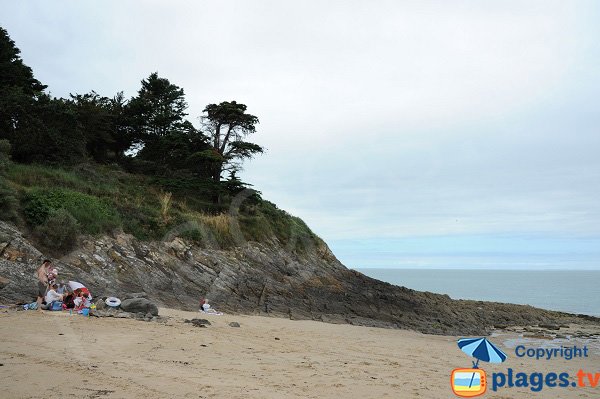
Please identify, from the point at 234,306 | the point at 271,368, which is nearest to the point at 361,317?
the point at 234,306

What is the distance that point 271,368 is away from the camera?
7.36 metres

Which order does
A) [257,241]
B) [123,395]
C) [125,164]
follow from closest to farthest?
[123,395] < [257,241] < [125,164]

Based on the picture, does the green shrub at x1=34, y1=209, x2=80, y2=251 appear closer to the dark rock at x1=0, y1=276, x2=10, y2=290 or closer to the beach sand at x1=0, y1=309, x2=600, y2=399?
the dark rock at x1=0, y1=276, x2=10, y2=290

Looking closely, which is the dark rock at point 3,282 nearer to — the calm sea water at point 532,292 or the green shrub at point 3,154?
the green shrub at point 3,154

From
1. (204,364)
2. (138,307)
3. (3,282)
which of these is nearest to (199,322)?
(138,307)

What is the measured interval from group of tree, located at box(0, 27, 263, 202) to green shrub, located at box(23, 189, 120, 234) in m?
5.72

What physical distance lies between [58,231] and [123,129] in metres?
16.4

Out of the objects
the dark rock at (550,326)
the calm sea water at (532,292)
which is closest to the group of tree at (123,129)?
the dark rock at (550,326)

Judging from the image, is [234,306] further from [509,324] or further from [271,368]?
[509,324]

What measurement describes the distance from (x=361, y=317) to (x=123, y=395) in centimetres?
1422

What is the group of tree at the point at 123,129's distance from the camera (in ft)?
69.7

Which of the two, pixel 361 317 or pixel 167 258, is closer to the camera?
pixel 167 258

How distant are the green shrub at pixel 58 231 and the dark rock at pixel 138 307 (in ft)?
15.6

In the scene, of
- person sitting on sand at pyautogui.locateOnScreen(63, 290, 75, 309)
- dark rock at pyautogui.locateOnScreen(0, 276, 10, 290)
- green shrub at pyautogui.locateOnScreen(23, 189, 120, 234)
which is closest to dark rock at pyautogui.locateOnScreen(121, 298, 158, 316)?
person sitting on sand at pyautogui.locateOnScreen(63, 290, 75, 309)
